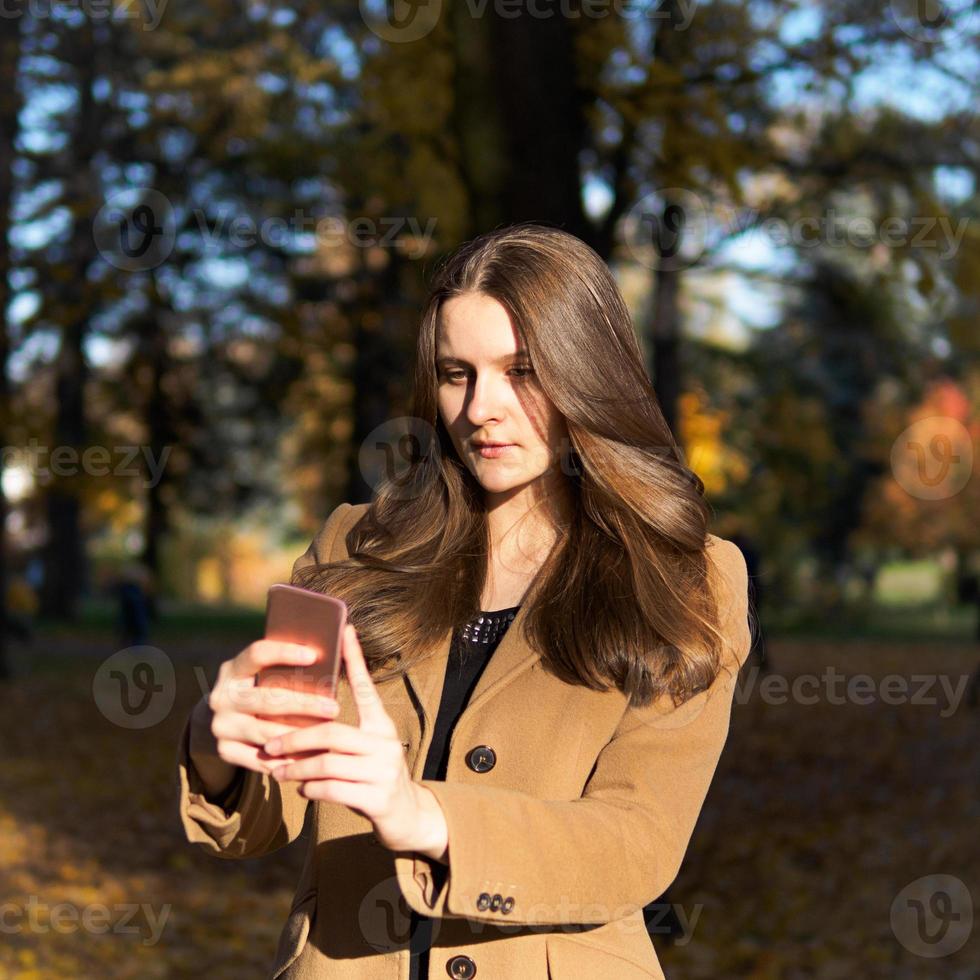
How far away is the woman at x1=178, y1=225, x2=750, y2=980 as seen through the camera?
2.10 meters

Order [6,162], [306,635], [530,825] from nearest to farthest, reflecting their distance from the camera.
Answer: [306,635] < [530,825] < [6,162]

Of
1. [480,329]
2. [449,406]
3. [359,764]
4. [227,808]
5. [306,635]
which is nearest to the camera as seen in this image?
[359,764]

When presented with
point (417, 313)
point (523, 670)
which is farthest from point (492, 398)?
point (417, 313)

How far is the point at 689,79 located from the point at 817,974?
4443 millimetres

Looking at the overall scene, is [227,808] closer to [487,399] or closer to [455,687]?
[455,687]

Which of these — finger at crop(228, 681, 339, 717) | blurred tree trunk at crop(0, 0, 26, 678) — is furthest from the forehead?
blurred tree trunk at crop(0, 0, 26, 678)

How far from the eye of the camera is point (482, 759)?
2352mm

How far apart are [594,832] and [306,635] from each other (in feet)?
1.77

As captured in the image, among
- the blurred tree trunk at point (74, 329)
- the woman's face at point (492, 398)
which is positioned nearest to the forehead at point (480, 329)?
the woman's face at point (492, 398)

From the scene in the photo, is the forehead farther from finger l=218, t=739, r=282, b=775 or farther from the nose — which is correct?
finger l=218, t=739, r=282, b=775

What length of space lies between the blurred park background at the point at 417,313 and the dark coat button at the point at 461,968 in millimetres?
1760

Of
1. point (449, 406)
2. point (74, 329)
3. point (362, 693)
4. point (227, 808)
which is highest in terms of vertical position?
point (74, 329)

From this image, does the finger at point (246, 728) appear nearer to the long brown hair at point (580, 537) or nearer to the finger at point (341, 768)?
the finger at point (341, 768)

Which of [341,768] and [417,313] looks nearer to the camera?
[341,768]
